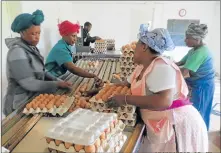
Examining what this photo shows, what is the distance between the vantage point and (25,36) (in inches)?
60.1

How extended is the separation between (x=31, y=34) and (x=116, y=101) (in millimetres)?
810

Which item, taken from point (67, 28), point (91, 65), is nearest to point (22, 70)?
point (67, 28)

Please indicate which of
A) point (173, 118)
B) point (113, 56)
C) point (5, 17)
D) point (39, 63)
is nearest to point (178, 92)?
point (173, 118)

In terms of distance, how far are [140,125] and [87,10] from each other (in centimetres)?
331

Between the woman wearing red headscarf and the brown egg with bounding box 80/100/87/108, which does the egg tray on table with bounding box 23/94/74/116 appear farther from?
the woman wearing red headscarf

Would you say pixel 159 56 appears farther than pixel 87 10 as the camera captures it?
No

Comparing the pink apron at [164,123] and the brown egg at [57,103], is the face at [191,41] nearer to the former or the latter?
the pink apron at [164,123]

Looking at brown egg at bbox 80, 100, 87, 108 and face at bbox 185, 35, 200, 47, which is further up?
face at bbox 185, 35, 200, 47

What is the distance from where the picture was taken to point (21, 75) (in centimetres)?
144

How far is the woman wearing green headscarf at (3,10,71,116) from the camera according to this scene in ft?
4.72

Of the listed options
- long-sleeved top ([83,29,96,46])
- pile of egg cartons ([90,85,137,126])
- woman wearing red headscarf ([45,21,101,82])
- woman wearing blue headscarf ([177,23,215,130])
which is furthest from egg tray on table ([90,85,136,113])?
long-sleeved top ([83,29,96,46])

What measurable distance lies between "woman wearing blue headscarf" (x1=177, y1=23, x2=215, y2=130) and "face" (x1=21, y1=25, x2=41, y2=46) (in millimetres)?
1460

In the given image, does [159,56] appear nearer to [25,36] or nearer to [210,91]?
[25,36]

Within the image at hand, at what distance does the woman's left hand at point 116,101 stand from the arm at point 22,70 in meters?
0.59
